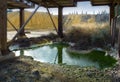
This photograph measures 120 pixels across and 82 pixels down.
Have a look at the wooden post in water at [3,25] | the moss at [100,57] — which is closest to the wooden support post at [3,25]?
the wooden post in water at [3,25]

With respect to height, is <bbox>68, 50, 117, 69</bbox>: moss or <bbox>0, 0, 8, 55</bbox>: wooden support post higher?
<bbox>0, 0, 8, 55</bbox>: wooden support post

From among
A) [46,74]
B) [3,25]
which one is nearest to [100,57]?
[46,74]

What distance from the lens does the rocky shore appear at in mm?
5203

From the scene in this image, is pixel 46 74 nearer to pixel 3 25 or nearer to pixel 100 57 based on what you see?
pixel 3 25

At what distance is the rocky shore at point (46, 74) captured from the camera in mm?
5203

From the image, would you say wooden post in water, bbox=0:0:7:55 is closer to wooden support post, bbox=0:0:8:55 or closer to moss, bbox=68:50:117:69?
wooden support post, bbox=0:0:8:55

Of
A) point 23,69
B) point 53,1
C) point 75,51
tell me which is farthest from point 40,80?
point 53,1

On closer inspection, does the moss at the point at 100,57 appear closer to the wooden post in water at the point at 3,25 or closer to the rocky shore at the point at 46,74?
the rocky shore at the point at 46,74

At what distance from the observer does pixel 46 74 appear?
5.48m

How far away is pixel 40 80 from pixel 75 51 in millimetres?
5512

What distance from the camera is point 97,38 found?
1266cm

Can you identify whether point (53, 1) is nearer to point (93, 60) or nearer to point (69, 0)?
point (69, 0)

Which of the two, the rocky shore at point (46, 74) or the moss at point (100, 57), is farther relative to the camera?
the moss at point (100, 57)

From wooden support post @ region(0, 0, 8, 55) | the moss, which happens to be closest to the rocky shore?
wooden support post @ region(0, 0, 8, 55)
